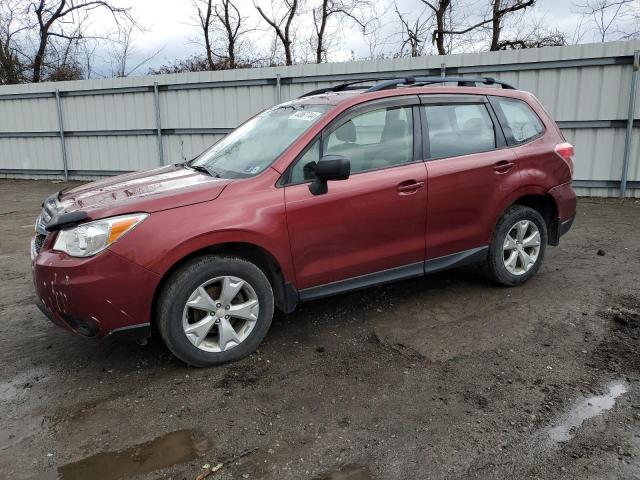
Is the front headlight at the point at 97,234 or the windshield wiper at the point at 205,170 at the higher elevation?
the windshield wiper at the point at 205,170

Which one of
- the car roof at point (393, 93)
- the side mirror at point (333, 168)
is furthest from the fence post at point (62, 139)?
the side mirror at point (333, 168)

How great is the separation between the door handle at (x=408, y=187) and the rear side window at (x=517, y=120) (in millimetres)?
1157

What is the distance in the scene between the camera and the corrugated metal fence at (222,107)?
9250 mm

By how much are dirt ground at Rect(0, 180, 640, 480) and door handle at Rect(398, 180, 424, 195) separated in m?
1.04

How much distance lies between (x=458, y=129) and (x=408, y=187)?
82cm

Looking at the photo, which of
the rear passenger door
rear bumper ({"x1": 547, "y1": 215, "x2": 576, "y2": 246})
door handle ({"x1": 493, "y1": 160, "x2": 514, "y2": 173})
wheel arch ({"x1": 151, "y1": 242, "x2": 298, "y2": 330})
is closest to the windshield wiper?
wheel arch ({"x1": 151, "y1": 242, "x2": 298, "y2": 330})

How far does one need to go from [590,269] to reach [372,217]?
113 inches

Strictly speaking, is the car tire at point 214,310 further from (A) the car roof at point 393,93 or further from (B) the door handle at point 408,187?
(A) the car roof at point 393,93

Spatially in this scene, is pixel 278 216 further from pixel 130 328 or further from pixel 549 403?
pixel 549 403

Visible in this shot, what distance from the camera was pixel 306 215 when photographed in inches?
144

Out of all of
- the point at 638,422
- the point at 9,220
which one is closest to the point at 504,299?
the point at 638,422

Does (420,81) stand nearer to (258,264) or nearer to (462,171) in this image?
(462,171)

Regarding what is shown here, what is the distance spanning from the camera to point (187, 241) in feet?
10.7

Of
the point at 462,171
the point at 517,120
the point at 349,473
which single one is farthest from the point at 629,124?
the point at 349,473
